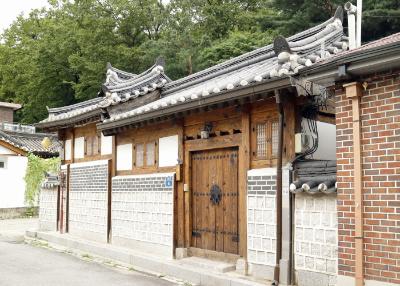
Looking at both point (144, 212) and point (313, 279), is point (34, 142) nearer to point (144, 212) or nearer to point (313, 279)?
point (144, 212)

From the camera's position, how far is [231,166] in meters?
9.49

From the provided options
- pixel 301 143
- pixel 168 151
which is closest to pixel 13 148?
pixel 168 151

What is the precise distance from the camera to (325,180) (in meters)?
7.07

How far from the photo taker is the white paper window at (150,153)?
11789mm

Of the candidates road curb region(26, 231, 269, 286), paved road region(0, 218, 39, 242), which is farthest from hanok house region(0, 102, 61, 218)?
road curb region(26, 231, 269, 286)

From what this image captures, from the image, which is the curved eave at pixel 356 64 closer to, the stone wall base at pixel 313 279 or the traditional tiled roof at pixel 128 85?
the stone wall base at pixel 313 279

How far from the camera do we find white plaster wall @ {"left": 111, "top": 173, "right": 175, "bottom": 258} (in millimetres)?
11000

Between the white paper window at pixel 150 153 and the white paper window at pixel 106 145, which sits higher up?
the white paper window at pixel 106 145

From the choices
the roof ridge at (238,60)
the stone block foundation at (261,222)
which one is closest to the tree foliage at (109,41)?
the roof ridge at (238,60)

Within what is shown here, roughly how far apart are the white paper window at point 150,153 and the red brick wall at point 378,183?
6.46 m

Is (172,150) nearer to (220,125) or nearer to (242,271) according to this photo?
(220,125)

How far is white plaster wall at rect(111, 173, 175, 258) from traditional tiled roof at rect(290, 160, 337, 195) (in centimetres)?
386

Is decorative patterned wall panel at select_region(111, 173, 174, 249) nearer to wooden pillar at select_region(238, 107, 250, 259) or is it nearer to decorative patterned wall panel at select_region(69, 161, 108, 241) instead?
decorative patterned wall panel at select_region(69, 161, 108, 241)

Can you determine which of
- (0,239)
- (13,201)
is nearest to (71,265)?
(0,239)
